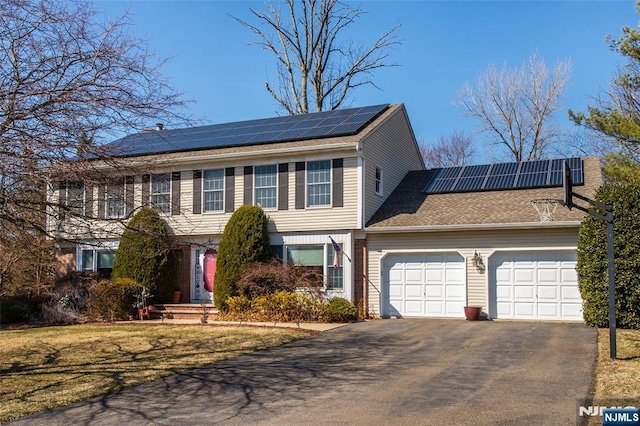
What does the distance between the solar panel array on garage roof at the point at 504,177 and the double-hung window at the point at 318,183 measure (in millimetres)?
3931

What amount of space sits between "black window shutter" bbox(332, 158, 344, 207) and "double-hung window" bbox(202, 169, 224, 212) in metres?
4.16

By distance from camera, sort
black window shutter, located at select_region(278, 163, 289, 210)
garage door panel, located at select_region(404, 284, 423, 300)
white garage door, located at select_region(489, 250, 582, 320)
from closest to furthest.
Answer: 1. white garage door, located at select_region(489, 250, 582, 320)
2. garage door panel, located at select_region(404, 284, 423, 300)
3. black window shutter, located at select_region(278, 163, 289, 210)

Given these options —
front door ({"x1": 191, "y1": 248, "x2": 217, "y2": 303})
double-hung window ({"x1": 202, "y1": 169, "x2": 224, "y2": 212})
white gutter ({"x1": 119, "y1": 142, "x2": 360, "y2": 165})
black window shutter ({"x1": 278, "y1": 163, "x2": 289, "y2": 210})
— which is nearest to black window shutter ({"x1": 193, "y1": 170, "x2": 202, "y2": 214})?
double-hung window ({"x1": 202, "y1": 169, "x2": 224, "y2": 212})

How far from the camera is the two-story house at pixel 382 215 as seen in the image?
55.3 ft

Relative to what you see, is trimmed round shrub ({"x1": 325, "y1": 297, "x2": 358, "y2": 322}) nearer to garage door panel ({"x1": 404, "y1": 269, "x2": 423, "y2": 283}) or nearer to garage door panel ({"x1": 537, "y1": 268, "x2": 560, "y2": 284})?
garage door panel ({"x1": 404, "y1": 269, "x2": 423, "y2": 283})

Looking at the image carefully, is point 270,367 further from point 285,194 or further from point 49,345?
point 285,194

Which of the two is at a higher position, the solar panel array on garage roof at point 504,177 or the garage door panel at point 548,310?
the solar panel array on garage roof at point 504,177

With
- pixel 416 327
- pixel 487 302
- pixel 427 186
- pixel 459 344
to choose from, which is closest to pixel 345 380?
pixel 459 344

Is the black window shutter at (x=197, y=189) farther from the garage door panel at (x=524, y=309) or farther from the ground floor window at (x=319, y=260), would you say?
the garage door panel at (x=524, y=309)

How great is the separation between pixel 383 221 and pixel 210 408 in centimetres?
1158

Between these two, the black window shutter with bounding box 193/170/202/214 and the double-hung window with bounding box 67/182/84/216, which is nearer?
the double-hung window with bounding box 67/182/84/216

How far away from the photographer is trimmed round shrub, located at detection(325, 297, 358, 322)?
55.9 feet

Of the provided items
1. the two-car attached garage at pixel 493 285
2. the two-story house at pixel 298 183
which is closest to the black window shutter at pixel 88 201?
the two-story house at pixel 298 183

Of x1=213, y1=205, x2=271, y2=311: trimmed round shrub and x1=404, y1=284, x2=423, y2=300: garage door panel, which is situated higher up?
x1=213, y1=205, x2=271, y2=311: trimmed round shrub
